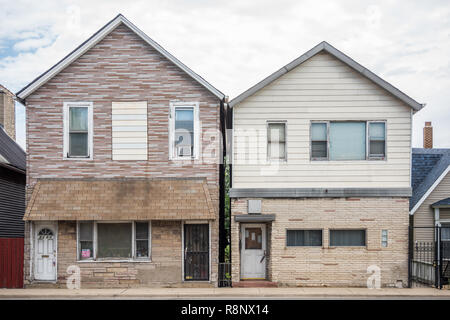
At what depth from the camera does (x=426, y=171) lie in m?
21.3

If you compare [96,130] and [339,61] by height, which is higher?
[339,61]

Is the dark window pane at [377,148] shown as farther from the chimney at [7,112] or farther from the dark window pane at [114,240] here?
the chimney at [7,112]

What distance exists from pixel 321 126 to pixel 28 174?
10963 mm

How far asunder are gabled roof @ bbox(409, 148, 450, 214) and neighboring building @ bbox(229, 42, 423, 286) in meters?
2.85

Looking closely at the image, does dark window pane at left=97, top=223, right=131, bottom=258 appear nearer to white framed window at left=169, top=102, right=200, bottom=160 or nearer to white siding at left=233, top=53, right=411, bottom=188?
white framed window at left=169, top=102, right=200, bottom=160

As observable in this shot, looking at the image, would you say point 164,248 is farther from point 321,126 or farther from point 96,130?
point 321,126

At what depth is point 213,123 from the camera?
1711cm

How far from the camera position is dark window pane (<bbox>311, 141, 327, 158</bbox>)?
17.1 metres

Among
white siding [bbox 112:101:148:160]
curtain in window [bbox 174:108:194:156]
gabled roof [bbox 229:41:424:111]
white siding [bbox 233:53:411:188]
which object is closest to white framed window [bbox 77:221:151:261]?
white siding [bbox 112:101:148:160]

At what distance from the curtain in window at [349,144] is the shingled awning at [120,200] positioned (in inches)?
194

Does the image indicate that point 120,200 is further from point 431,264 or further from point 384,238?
point 431,264

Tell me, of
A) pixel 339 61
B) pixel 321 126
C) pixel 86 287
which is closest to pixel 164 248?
pixel 86 287

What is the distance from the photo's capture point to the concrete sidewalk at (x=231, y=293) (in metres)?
15.0

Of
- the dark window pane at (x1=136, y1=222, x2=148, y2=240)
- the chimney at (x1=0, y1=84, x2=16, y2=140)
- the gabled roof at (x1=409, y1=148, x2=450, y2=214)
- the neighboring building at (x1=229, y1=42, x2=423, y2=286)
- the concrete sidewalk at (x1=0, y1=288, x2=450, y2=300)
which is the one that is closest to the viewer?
the concrete sidewalk at (x1=0, y1=288, x2=450, y2=300)
